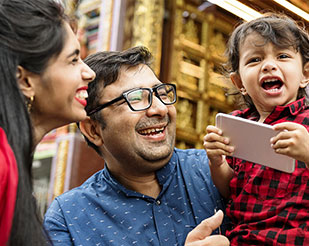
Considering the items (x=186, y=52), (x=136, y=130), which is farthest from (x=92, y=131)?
(x=186, y=52)

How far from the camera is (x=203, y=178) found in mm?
2148

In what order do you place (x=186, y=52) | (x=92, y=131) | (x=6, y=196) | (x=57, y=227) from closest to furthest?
(x=6, y=196) → (x=57, y=227) → (x=92, y=131) → (x=186, y=52)

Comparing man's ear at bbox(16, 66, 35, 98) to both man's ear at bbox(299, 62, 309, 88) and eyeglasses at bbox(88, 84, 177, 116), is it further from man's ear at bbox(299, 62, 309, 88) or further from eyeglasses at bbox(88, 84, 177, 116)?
man's ear at bbox(299, 62, 309, 88)

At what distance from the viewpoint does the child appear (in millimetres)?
1650

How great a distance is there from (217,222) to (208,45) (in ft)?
13.3

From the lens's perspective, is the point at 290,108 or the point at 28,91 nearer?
the point at 28,91

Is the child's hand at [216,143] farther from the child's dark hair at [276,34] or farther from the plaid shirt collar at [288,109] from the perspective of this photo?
the child's dark hair at [276,34]

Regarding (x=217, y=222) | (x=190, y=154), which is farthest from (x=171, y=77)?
(x=217, y=222)

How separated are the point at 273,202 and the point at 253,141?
0.73ft

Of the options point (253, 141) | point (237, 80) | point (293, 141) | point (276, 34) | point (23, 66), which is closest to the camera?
point (23, 66)

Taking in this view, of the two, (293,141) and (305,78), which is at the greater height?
(305,78)

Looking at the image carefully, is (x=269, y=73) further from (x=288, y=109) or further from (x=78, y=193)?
(x=78, y=193)

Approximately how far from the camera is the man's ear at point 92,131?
2.21 metres

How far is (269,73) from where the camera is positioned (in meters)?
1.76
